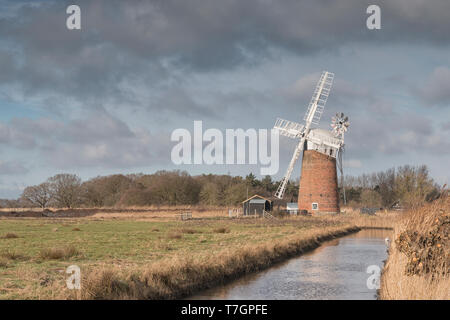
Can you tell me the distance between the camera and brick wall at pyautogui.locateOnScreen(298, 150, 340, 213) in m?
51.1

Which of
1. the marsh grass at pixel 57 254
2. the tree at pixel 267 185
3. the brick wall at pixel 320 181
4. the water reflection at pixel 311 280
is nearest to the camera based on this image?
the water reflection at pixel 311 280

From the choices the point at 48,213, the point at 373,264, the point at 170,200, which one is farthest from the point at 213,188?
the point at 373,264

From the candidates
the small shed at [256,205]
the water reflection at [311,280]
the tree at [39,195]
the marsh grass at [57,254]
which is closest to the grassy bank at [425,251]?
the water reflection at [311,280]

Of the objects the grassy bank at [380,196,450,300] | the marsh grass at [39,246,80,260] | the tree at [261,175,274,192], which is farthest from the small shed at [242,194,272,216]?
the grassy bank at [380,196,450,300]

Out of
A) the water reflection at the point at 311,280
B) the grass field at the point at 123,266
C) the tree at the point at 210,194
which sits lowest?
the water reflection at the point at 311,280

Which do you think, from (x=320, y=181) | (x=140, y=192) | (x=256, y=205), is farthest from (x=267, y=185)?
(x=320, y=181)

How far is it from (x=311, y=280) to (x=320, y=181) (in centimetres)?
3497

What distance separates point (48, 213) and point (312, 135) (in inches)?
1525

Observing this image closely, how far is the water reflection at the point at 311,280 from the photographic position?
559 inches

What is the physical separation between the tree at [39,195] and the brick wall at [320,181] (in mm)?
57963

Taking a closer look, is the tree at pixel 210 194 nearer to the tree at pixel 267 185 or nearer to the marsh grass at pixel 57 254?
the tree at pixel 267 185

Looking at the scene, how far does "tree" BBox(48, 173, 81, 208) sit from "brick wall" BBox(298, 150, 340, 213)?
53657 mm

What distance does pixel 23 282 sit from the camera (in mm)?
13039
